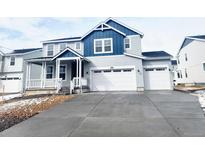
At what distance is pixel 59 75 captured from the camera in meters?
14.9

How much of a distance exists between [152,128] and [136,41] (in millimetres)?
12700

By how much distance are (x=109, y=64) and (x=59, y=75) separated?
222 inches

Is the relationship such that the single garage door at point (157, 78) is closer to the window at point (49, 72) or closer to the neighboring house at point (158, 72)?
the neighboring house at point (158, 72)

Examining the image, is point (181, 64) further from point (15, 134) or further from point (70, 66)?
point (15, 134)

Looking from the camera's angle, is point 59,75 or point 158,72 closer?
point 158,72

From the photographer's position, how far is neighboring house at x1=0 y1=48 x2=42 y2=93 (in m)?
20.2

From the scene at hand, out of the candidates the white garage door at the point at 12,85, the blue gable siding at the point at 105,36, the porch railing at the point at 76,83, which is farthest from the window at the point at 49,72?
the white garage door at the point at 12,85

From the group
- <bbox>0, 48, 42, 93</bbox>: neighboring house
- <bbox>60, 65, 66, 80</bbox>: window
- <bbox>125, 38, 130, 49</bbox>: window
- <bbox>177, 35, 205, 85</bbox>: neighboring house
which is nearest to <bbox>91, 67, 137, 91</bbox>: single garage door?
<bbox>125, 38, 130, 49</bbox>: window

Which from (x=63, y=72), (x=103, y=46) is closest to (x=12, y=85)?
(x=63, y=72)

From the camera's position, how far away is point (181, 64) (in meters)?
24.5

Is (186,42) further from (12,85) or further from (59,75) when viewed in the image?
(12,85)

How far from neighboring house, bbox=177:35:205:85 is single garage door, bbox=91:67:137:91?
1074 centimetres

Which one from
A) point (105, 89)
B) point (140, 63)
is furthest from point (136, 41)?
point (105, 89)

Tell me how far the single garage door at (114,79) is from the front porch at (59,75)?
120 centimetres
